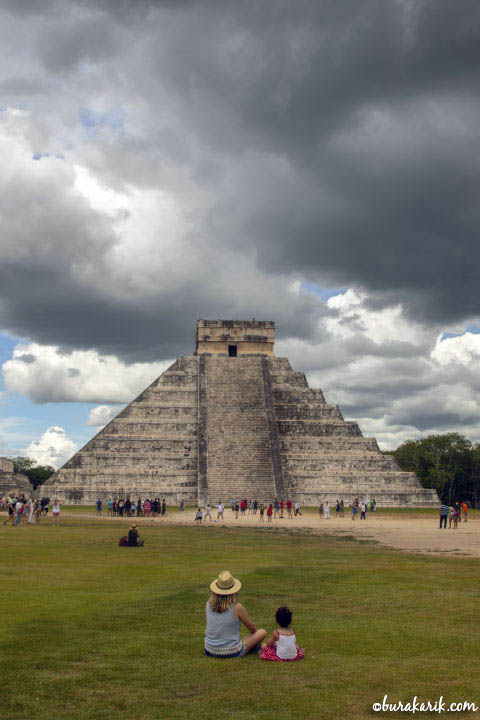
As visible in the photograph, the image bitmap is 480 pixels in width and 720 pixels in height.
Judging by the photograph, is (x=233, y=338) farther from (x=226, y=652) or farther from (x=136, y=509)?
(x=226, y=652)

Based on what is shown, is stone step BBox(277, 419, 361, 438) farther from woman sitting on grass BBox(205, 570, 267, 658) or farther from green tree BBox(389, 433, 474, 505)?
woman sitting on grass BBox(205, 570, 267, 658)

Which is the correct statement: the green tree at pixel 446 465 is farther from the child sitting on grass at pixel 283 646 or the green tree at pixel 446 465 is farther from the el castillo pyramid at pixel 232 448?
the child sitting on grass at pixel 283 646

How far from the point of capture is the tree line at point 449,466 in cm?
5889

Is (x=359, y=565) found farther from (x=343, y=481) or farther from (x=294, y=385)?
(x=294, y=385)

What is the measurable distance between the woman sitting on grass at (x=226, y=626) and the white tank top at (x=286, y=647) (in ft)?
1.04

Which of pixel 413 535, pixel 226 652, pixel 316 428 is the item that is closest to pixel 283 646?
pixel 226 652

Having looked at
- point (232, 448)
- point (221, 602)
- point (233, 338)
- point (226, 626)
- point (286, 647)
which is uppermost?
point (233, 338)

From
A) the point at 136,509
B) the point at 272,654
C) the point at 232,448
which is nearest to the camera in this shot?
the point at 272,654

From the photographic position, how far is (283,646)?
6223 mm

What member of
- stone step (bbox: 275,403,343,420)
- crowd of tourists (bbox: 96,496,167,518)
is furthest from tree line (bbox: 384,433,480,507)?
crowd of tourists (bbox: 96,496,167,518)

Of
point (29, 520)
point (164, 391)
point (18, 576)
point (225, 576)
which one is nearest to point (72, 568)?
point (18, 576)

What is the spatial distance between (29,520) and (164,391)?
69.9ft

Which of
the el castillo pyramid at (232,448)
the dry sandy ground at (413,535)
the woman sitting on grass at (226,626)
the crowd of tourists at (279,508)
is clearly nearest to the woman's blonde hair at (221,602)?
the woman sitting on grass at (226,626)

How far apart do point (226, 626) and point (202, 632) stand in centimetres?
106
